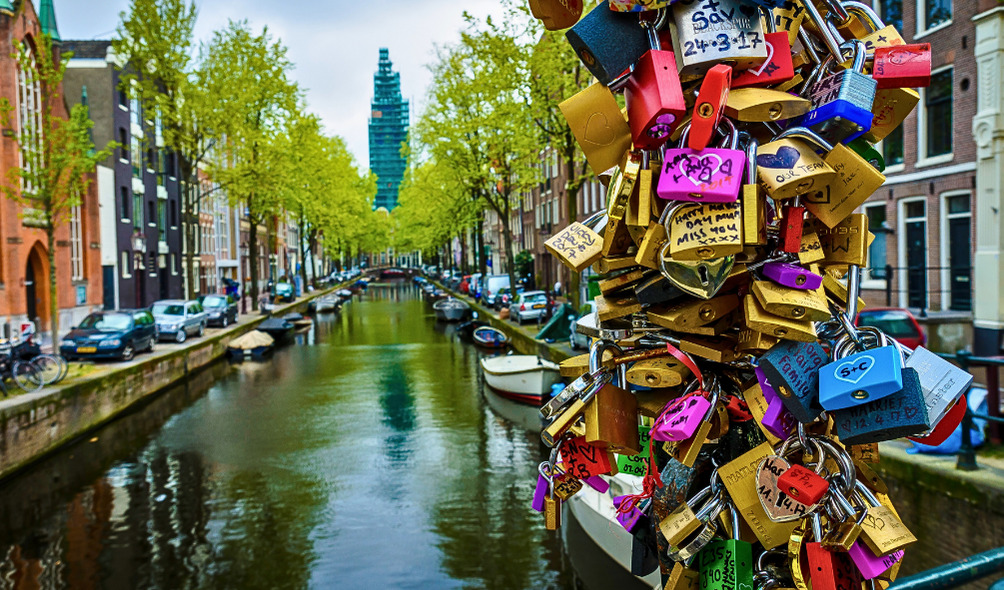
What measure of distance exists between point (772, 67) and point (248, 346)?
110 feet

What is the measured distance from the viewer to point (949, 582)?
1486 mm

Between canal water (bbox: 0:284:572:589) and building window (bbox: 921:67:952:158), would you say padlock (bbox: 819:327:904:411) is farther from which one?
building window (bbox: 921:67:952:158)

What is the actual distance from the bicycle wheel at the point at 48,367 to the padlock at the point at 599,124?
60.4 feet

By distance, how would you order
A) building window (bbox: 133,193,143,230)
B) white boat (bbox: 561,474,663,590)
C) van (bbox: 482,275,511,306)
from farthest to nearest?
van (bbox: 482,275,511,306), building window (bbox: 133,193,143,230), white boat (bbox: 561,474,663,590)

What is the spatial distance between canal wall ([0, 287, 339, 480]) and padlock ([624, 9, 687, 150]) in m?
15.8

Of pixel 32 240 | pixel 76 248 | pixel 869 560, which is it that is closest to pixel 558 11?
pixel 869 560

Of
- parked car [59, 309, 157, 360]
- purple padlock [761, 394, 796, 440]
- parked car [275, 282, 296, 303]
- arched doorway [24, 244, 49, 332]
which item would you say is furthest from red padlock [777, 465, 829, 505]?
parked car [275, 282, 296, 303]

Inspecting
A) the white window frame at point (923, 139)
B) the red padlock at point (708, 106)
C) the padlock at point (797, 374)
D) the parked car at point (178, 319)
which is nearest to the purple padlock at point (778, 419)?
the padlock at point (797, 374)

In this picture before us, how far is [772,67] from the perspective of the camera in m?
1.99

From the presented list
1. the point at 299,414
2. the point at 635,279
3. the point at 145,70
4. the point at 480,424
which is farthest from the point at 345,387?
the point at 635,279

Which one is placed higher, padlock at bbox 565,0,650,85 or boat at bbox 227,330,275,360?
padlock at bbox 565,0,650,85

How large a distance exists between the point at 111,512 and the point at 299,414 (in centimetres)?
836

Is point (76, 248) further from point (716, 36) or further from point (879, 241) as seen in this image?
point (716, 36)

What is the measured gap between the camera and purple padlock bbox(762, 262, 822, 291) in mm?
1858
